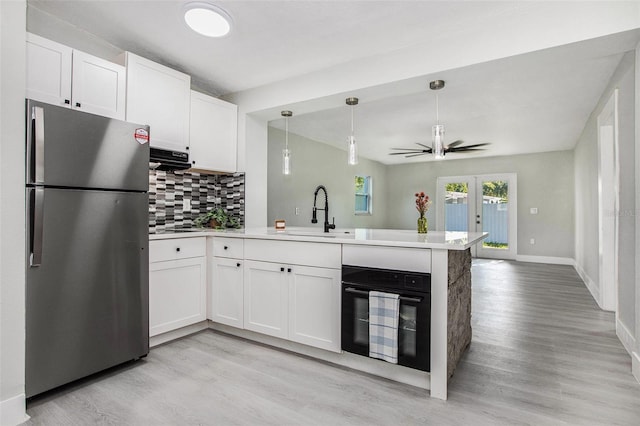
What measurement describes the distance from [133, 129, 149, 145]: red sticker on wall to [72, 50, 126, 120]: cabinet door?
1.48 feet

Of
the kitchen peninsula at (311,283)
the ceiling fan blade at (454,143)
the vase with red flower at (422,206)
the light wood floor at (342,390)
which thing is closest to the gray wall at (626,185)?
the light wood floor at (342,390)

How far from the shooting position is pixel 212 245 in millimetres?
3068

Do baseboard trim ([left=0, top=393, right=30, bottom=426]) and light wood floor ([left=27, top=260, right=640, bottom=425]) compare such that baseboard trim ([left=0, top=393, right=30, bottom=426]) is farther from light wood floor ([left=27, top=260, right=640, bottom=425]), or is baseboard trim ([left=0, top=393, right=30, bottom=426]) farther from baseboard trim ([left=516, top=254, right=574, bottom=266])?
baseboard trim ([left=516, top=254, right=574, bottom=266])

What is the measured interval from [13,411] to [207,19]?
260cm

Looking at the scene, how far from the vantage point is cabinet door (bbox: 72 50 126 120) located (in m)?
2.42

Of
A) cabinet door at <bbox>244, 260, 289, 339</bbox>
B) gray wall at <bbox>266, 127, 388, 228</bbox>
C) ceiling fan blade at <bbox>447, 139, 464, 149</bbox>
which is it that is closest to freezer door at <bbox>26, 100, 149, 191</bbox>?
cabinet door at <bbox>244, 260, 289, 339</bbox>

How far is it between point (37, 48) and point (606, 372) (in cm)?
433

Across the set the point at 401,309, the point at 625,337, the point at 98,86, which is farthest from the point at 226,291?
the point at 625,337

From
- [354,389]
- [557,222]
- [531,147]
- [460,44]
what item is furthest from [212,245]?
[557,222]

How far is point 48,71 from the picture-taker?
88.9 inches

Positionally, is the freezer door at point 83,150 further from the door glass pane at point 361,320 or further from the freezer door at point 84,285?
the door glass pane at point 361,320

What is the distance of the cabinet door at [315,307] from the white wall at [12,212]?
62.0 inches

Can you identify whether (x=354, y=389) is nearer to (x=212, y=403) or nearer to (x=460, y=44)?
(x=212, y=403)

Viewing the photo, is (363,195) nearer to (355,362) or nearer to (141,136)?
(355,362)
